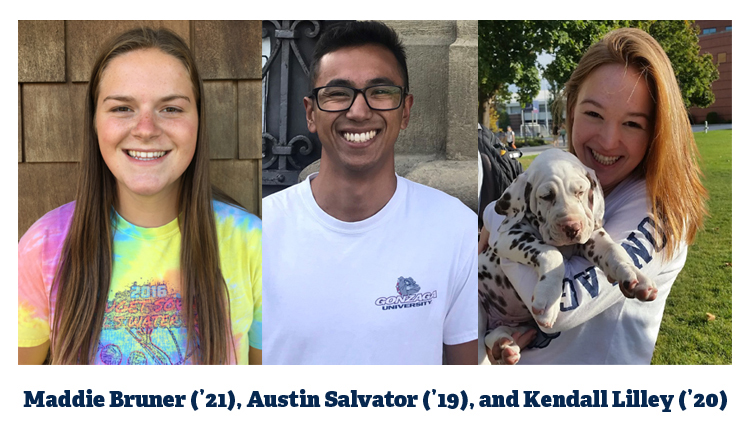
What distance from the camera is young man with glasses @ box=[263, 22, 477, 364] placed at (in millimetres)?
4523

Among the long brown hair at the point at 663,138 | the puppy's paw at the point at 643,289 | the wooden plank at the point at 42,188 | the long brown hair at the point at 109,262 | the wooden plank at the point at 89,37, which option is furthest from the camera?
the wooden plank at the point at 42,188

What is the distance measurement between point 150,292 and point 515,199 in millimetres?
2556

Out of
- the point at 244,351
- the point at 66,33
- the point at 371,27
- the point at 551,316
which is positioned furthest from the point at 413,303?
the point at 66,33

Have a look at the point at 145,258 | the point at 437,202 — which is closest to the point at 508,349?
the point at 437,202

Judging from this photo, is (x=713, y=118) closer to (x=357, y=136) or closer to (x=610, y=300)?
(x=610, y=300)

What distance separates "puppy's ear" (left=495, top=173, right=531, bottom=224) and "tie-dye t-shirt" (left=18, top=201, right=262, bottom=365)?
1675 millimetres

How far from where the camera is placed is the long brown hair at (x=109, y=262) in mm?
4684

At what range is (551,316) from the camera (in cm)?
420

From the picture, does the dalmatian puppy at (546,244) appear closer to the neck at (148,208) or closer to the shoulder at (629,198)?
the shoulder at (629,198)

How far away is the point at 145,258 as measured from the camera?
4.72 metres

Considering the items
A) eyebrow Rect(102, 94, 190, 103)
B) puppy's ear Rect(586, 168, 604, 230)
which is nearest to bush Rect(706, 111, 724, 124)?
puppy's ear Rect(586, 168, 604, 230)

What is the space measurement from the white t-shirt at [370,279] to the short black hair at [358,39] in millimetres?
821

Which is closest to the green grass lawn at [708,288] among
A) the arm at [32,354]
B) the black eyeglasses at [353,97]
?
the black eyeglasses at [353,97]

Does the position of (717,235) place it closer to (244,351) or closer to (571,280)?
(571,280)
